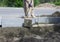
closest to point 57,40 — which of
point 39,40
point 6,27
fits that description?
point 39,40

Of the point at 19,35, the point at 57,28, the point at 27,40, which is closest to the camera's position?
the point at 27,40

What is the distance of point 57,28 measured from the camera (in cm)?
882

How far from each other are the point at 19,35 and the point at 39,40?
80 centimetres

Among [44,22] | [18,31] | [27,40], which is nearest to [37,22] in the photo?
[44,22]

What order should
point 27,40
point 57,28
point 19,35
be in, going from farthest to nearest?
1. point 57,28
2. point 19,35
3. point 27,40

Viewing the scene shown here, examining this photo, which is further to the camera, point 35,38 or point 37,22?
point 37,22

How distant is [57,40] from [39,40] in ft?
1.85

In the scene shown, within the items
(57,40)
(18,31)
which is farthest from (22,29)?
(57,40)

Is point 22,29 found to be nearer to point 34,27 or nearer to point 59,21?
point 34,27

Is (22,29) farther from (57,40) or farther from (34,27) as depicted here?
(57,40)

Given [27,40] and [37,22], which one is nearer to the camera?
[27,40]

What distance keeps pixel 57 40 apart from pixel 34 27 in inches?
51.9

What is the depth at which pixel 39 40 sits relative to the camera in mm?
7805

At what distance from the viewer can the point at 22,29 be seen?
8656 mm
